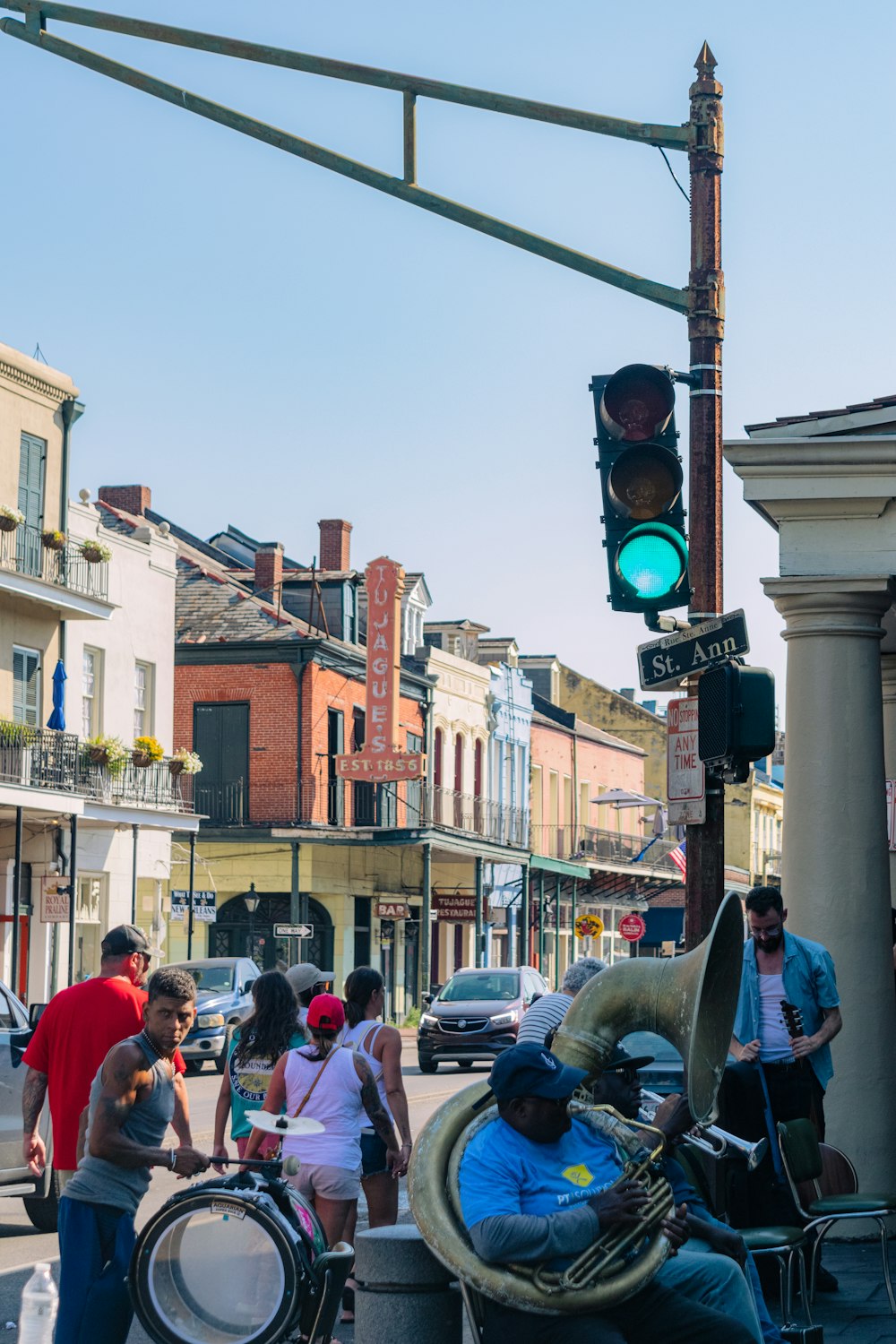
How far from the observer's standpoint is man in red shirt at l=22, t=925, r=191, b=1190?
7.96 m

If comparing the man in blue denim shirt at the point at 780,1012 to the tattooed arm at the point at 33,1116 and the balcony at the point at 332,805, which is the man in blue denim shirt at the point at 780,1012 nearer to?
the tattooed arm at the point at 33,1116

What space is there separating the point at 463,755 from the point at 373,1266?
49059 millimetres

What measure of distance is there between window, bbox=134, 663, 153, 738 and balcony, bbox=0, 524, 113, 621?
3012 mm

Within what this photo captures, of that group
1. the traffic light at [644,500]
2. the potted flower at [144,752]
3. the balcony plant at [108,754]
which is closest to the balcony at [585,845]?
the potted flower at [144,752]

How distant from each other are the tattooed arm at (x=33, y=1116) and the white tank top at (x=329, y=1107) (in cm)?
104

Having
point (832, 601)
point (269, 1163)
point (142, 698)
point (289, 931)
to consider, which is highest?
point (142, 698)

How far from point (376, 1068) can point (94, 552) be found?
2458 cm

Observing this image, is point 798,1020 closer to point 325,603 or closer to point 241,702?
point 241,702

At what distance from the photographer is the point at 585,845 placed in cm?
6125

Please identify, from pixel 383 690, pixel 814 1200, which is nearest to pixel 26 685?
pixel 383 690

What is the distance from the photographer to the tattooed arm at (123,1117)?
21.8ft

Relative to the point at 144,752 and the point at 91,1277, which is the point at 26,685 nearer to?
the point at 144,752

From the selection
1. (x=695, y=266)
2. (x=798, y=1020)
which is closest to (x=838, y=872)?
(x=798, y=1020)

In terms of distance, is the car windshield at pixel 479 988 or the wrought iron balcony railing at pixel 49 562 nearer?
the car windshield at pixel 479 988
